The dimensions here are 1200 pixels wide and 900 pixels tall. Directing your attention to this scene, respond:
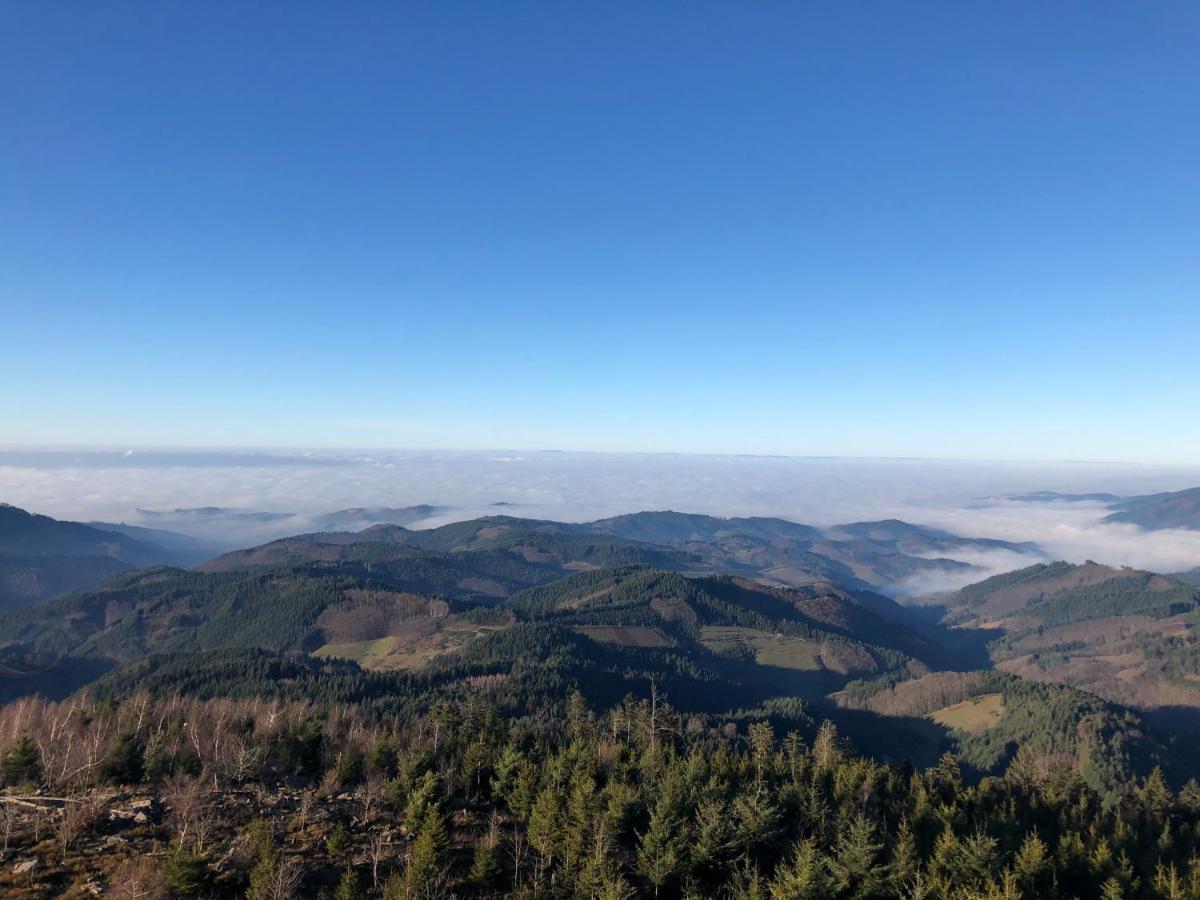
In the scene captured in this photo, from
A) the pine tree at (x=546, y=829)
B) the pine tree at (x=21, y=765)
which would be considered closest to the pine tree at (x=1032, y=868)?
the pine tree at (x=546, y=829)

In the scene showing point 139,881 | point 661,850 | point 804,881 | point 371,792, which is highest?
point 139,881

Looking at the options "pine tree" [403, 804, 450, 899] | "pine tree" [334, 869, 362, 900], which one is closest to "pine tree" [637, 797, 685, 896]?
"pine tree" [403, 804, 450, 899]

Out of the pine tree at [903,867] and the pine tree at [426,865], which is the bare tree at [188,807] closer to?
the pine tree at [426,865]

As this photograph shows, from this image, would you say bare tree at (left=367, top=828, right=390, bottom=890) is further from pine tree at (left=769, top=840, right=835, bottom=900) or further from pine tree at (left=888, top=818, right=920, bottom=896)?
pine tree at (left=888, top=818, right=920, bottom=896)

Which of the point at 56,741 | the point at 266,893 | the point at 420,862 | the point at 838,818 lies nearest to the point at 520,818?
the point at 420,862

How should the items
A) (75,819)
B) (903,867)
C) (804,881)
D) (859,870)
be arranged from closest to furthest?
(804,881) < (75,819) < (859,870) < (903,867)

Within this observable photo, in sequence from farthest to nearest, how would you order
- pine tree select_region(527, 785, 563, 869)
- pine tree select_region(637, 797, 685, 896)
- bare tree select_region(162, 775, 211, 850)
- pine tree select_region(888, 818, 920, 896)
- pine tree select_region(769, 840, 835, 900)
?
pine tree select_region(527, 785, 563, 869)
pine tree select_region(888, 818, 920, 896)
pine tree select_region(637, 797, 685, 896)
bare tree select_region(162, 775, 211, 850)
pine tree select_region(769, 840, 835, 900)

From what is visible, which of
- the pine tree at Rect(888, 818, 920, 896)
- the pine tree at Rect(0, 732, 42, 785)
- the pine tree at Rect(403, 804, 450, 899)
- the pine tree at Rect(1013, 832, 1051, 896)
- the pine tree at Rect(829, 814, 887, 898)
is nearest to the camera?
the pine tree at Rect(403, 804, 450, 899)

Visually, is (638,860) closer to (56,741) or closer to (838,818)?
(838,818)

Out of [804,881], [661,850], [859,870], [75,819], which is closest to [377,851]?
[661,850]

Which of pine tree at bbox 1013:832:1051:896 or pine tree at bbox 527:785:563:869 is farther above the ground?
pine tree at bbox 527:785:563:869

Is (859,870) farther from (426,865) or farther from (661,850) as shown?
(426,865)
